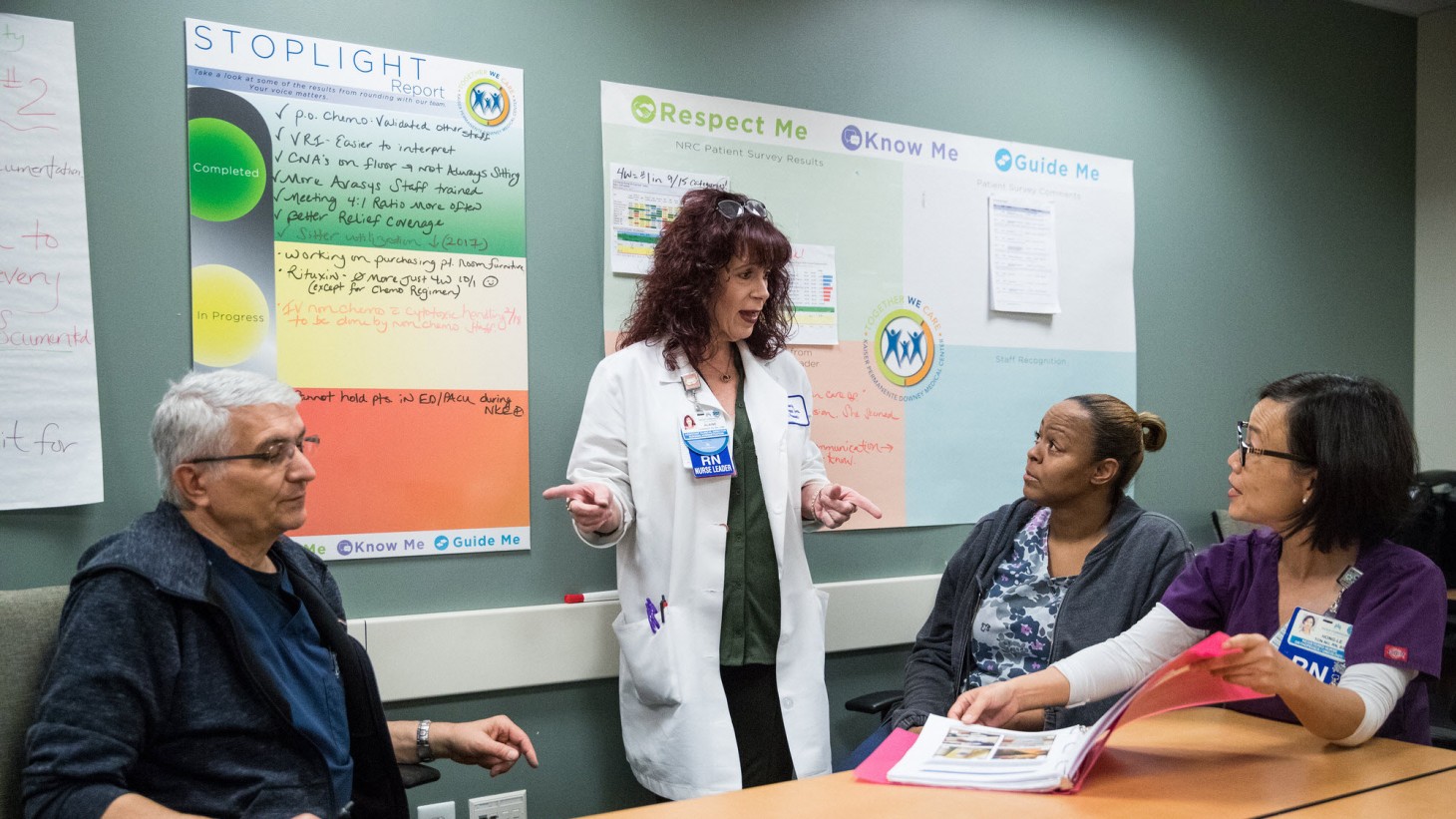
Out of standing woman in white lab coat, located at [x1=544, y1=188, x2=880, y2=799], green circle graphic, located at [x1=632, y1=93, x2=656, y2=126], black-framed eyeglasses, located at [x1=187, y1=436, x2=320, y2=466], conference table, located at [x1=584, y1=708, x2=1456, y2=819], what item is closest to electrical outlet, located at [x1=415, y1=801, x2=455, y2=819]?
standing woman in white lab coat, located at [x1=544, y1=188, x2=880, y2=799]

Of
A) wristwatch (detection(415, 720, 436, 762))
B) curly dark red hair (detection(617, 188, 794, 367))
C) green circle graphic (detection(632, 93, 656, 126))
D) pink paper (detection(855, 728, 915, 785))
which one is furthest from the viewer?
green circle graphic (detection(632, 93, 656, 126))

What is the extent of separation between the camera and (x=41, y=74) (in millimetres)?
1980

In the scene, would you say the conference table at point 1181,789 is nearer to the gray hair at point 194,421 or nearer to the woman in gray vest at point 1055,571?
the woman in gray vest at point 1055,571

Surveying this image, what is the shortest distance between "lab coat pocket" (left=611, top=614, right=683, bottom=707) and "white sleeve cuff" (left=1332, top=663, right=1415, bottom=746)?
1.21 metres

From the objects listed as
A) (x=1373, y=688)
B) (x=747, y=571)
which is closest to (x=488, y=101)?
(x=747, y=571)

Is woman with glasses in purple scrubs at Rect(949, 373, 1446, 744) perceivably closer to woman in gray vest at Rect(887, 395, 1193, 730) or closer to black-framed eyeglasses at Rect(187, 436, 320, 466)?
woman in gray vest at Rect(887, 395, 1193, 730)

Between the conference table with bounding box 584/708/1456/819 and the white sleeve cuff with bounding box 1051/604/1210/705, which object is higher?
the white sleeve cuff with bounding box 1051/604/1210/705

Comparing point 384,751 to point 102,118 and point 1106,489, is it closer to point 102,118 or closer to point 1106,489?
point 102,118

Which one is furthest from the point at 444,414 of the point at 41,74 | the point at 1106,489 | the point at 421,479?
the point at 1106,489

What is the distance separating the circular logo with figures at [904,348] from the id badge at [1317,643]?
4.56ft

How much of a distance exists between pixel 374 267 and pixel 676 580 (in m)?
0.96

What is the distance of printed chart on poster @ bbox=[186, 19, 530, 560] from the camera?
2.15 m

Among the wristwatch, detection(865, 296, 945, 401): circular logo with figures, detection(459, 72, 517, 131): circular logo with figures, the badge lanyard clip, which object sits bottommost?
the wristwatch

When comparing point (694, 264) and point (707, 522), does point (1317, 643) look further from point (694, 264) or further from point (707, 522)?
point (694, 264)
